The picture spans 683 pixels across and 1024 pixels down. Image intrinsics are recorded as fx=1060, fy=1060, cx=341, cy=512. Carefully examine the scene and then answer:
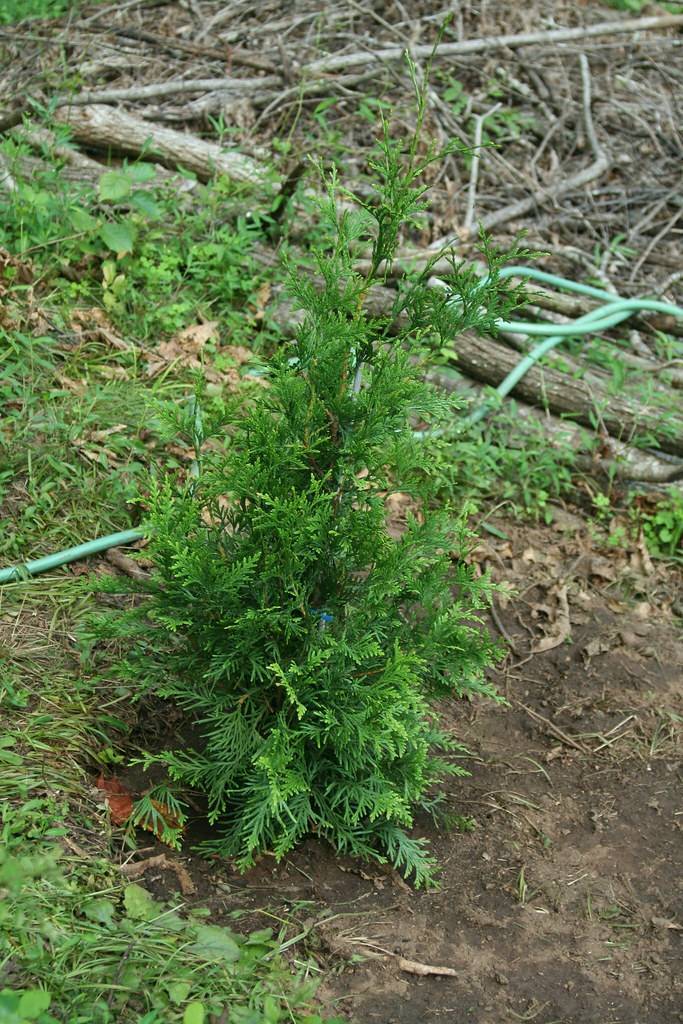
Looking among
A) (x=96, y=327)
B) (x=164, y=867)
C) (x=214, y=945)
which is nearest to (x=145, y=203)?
(x=96, y=327)

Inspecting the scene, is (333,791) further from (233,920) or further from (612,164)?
(612,164)

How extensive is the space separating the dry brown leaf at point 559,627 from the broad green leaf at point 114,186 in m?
2.57

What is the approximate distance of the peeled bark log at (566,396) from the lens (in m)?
→ 4.71

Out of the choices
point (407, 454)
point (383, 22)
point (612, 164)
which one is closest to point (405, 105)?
point (383, 22)

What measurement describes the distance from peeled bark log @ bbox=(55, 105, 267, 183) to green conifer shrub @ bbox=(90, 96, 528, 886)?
114 inches

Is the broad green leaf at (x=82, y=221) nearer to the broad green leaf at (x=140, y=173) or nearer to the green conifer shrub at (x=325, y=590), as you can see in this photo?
→ the broad green leaf at (x=140, y=173)

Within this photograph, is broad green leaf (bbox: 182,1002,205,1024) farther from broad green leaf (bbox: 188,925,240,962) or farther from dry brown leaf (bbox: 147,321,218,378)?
dry brown leaf (bbox: 147,321,218,378)

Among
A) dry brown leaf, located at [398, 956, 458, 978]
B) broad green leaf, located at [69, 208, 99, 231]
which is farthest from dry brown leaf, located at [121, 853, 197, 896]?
broad green leaf, located at [69, 208, 99, 231]

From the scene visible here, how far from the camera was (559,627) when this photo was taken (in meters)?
4.07

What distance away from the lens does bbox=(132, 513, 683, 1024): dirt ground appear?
8.66 ft

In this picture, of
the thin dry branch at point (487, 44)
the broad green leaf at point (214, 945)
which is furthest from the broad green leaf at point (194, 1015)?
the thin dry branch at point (487, 44)

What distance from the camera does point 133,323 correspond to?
4.65 m

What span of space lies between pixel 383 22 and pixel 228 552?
15.0ft

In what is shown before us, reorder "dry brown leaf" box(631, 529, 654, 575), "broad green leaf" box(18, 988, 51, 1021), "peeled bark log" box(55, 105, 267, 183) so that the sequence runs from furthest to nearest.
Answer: "peeled bark log" box(55, 105, 267, 183) → "dry brown leaf" box(631, 529, 654, 575) → "broad green leaf" box(18, 988, 51, 1021)
